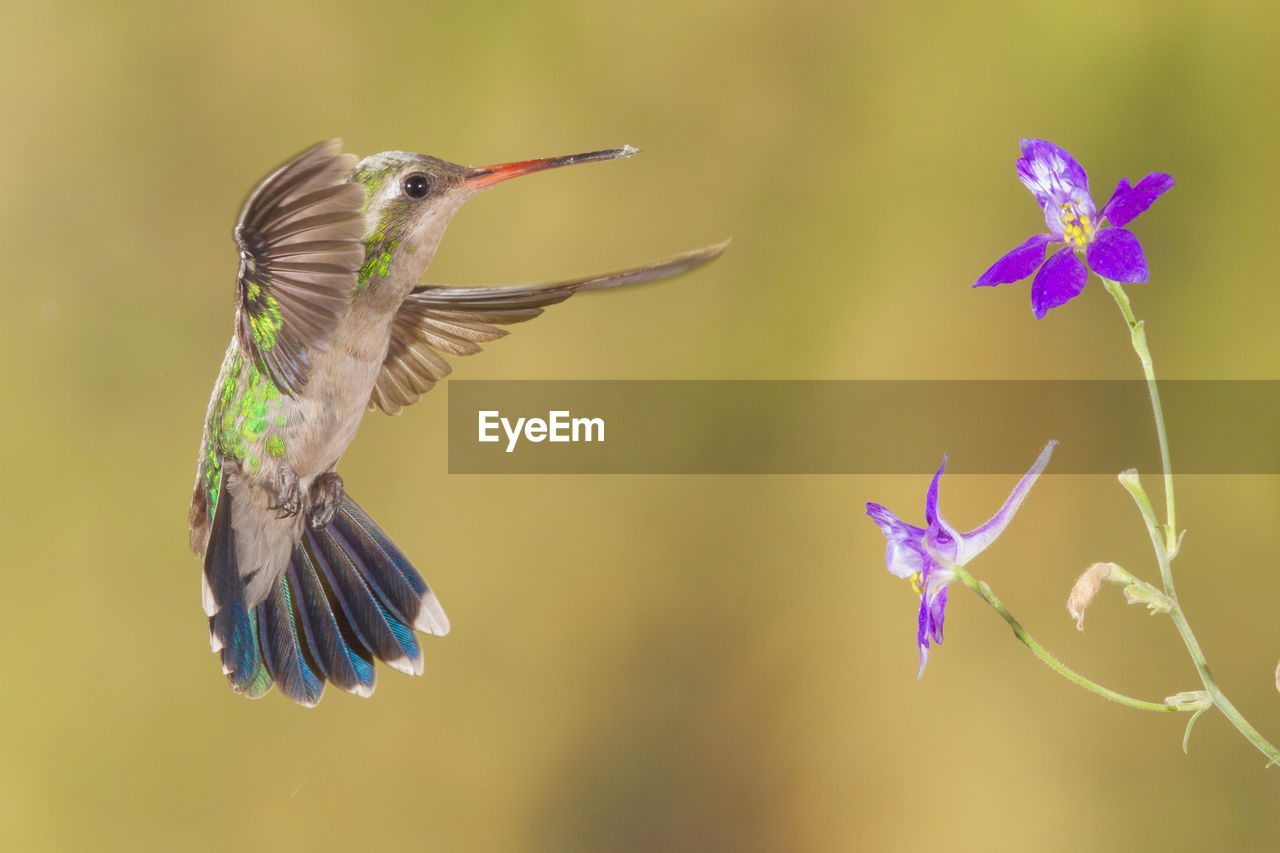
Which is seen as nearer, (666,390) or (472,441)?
(472,441)

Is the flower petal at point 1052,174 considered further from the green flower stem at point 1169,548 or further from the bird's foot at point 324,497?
the bird's foot at point 324,497

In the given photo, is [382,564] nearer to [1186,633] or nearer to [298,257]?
[298,257]

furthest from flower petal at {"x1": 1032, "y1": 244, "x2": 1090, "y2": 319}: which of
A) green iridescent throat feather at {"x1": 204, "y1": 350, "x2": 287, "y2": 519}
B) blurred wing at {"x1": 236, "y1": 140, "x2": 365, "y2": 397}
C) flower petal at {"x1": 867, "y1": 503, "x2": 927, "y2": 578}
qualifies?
green iridescent throat feather at {"x1": 204, "y1": 350, "x2": 287, "y2": 519}

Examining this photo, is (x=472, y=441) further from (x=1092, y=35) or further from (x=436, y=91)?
(x=1092, y=35)

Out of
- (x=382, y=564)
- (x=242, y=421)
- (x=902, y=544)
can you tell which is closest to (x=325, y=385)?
(x=242, y=421)

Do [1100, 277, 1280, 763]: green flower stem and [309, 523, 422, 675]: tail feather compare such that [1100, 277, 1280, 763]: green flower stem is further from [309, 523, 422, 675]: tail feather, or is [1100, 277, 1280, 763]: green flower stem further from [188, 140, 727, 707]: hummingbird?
[309, 523, 422, 675]: tail feather

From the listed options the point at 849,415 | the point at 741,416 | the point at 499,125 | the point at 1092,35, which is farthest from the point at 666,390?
the point at 1092,35

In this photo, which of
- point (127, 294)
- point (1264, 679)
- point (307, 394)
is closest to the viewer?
point (307, 394)
